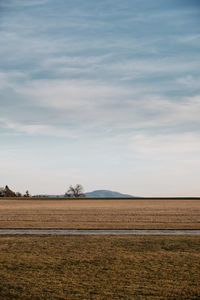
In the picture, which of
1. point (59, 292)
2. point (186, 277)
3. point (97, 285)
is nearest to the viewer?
point (59, 292)

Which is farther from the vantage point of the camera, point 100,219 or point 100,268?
point 100,219

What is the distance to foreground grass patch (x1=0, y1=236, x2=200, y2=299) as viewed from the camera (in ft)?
29.4

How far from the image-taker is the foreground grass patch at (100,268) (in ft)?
29.4

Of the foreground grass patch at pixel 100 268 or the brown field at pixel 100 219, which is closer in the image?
the foreground grass patch at pixel 100 268

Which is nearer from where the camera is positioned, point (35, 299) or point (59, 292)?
point (35, 299)

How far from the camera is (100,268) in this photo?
11.6m

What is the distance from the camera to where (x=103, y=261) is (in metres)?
12.7

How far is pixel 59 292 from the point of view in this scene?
8.95 m

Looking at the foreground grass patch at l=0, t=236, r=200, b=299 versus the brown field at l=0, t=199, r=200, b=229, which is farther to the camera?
the brown field at l=0, t=199, r=200, b=229

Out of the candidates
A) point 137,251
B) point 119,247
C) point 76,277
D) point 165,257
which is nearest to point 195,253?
point 165,257

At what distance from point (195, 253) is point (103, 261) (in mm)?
4567

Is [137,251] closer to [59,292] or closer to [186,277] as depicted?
[186,277]

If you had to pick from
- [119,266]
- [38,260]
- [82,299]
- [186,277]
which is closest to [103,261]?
[119,266]

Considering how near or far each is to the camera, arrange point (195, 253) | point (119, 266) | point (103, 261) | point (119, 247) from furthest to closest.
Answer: point (119, 247), point (195, 253), point (103, 261), point (119, 266)
